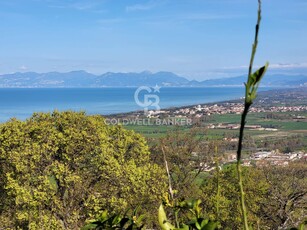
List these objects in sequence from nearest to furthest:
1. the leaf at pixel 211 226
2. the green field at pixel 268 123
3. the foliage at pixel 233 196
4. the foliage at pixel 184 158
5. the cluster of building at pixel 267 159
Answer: the leaf at pixel 211 226
the foliage at pixel 233 196
the foliage at pixel 184 158
the cluster of building at pixel 267 159
the green field at pixel 268 123

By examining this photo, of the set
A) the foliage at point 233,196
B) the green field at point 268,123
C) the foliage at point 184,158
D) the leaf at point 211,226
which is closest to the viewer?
the leaf at point 211,226

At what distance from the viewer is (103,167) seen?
14.0m

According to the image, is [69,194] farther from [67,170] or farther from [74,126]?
[74,126]

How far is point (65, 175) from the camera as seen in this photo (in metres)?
13.6

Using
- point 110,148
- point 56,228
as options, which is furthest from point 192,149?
point 56,228

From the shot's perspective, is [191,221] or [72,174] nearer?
[191,221]

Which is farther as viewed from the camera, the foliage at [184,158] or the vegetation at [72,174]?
the foliage at [184,158]

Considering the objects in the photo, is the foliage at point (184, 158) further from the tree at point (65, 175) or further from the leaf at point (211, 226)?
the leaf at point (211, 226)

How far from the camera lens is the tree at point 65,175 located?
42.8 feet

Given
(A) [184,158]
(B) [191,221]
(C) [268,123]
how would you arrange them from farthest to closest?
(C) [268,123] → (A) [184,158] → (B) [191,221]

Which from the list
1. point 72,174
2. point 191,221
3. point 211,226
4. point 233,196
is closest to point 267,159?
point 233,196

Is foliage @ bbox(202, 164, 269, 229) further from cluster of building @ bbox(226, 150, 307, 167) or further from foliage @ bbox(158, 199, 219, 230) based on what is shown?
foliage @ bbox(158, 199, 219, 230)

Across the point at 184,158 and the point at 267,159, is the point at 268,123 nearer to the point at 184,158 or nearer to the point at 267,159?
the point at 267,159

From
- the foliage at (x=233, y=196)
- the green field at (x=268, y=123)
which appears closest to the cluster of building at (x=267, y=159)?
the foliage at (x=233, y=196)
